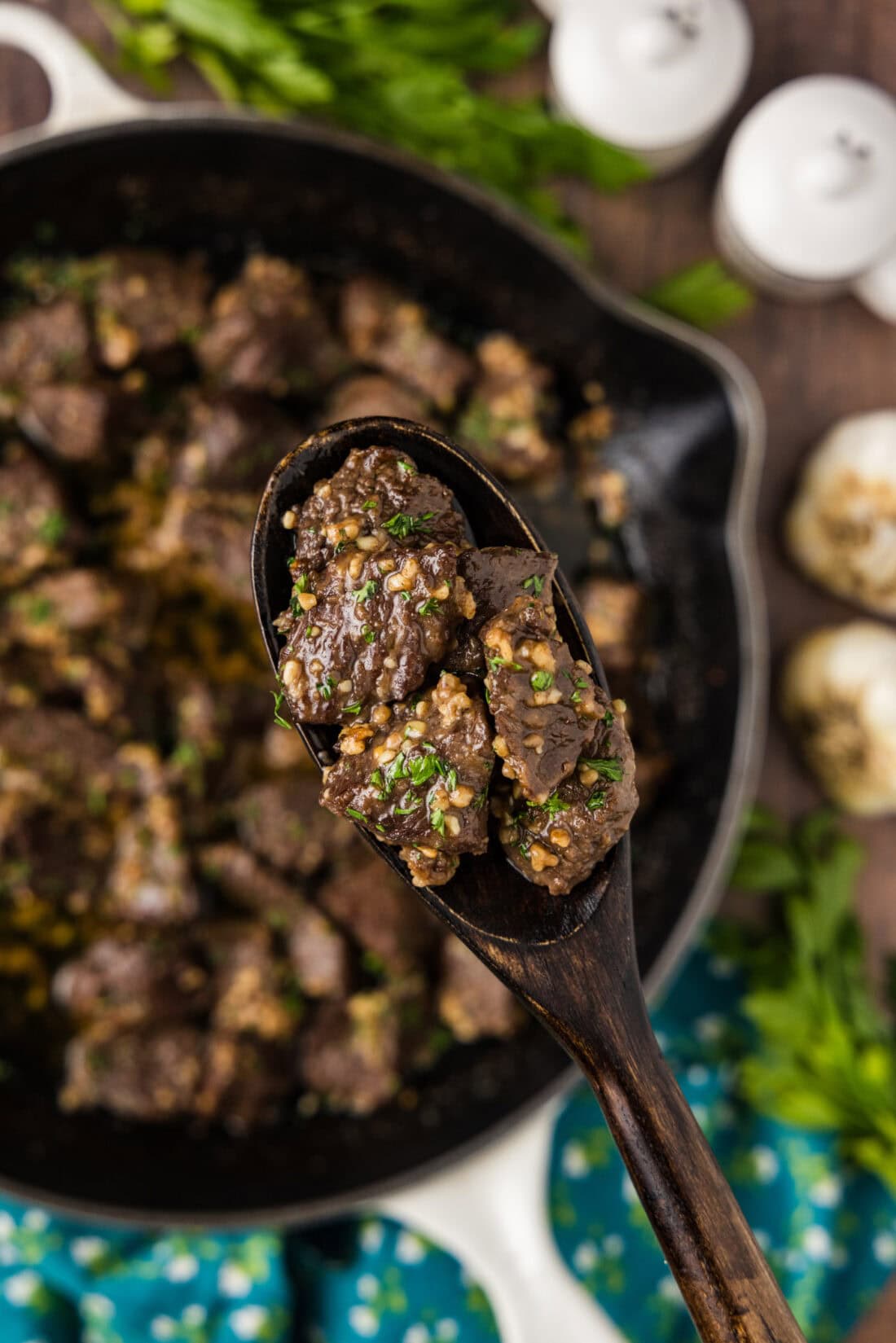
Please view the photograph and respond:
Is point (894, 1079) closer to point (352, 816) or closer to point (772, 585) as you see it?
point (772, 585)

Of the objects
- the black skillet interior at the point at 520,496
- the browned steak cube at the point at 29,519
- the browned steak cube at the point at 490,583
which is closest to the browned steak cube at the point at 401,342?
the black skillet interior at the point at 520,496

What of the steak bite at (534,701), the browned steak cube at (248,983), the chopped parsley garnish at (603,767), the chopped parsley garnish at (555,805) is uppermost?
the steak bite at (534,701)

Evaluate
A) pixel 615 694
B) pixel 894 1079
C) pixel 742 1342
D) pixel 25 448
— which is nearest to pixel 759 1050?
pixel 894 1079

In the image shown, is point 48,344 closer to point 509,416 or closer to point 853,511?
point 509,416

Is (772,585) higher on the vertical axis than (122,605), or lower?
lower

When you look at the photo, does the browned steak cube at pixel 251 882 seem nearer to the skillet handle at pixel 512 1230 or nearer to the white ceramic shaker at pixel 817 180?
the skillet handle at pixel 512 1230

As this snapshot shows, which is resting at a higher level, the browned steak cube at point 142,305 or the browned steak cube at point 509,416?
the browned steak cube at point 142,305

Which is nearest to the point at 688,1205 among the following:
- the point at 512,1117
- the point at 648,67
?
the point at 512,1117
